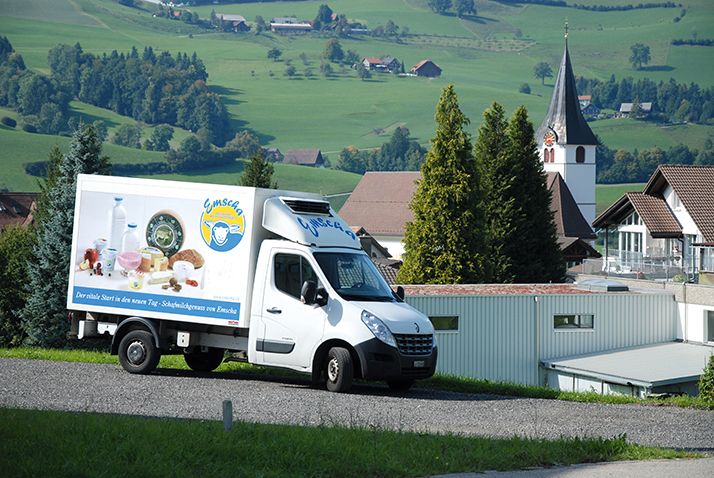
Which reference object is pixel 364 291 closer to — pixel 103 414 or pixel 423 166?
pixel 103 414

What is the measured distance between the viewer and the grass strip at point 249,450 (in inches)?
420

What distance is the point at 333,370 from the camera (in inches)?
736

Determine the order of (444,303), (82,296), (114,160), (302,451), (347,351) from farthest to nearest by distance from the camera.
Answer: (114,160) < (444,303) < (82,296) < (347,351) < (302,451)

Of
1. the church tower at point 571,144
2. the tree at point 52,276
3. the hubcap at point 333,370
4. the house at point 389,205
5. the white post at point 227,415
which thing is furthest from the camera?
the church tower at point 571,144

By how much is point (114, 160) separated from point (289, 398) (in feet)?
519

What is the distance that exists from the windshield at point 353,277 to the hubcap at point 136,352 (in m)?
3.42

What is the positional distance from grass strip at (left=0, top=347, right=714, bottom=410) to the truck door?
5.99 ft

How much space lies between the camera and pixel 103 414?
14.2 meters

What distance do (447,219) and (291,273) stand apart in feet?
108

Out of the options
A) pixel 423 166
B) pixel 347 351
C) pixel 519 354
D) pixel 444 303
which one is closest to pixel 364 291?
pixel 347 351

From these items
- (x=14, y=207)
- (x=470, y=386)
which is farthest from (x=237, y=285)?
(x=14, y=207)

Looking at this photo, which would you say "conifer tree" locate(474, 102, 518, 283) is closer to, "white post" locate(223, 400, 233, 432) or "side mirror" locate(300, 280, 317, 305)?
"side mirror" locate(300, 280, 317, 305)

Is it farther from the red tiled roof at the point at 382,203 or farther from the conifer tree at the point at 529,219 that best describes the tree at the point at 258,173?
the red tiled roof at the point at 382,203

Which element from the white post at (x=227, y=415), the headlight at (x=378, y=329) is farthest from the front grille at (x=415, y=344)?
the white post at (x=227, y=415)
